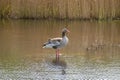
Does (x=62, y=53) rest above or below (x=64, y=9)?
below

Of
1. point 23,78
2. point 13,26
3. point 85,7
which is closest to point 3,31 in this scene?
point 13,26

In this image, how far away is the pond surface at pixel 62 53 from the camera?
507 inches

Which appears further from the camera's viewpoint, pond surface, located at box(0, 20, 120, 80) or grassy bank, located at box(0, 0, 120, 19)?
grassy bank, located at box(0, 0, 120, 19)

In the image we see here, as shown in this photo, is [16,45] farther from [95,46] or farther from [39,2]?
[39,2]

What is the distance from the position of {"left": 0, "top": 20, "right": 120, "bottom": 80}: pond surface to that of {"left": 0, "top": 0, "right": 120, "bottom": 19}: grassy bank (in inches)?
55.4

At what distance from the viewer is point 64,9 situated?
25172 mm

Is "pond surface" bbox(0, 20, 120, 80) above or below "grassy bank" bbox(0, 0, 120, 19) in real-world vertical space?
below

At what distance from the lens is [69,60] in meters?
14.6

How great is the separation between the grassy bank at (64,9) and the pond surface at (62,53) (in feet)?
4.62

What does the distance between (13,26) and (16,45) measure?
5.88 m

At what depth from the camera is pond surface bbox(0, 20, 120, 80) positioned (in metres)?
12.9

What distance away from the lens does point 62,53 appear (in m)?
15.8

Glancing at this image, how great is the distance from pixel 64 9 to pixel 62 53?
9517mm

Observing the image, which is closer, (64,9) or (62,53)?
(62,53)
